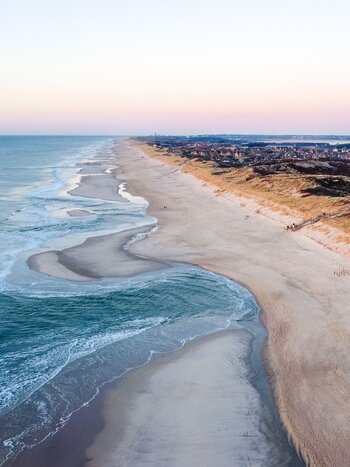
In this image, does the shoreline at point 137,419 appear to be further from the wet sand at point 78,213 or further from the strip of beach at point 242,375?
the wet sand at point 78,213

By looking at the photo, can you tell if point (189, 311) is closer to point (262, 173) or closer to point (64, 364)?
point (64, 364)

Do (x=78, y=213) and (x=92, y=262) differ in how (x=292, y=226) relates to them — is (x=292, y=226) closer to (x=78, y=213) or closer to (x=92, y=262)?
(x=92, y=262)

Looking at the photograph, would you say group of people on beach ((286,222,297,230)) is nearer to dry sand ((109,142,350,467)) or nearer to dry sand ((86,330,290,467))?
dry sand ((109,142,350,467))

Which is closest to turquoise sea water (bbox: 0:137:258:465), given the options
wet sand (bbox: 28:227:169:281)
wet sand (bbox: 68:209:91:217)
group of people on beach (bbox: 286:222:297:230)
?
wet sand (bbox: 28:227:169:281)

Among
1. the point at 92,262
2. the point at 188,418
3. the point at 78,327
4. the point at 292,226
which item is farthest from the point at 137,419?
the point at 292,226

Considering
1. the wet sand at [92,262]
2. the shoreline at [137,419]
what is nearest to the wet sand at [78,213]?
the wet sand at [92,262]

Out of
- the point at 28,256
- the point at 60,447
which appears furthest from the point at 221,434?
the point at 28,256
